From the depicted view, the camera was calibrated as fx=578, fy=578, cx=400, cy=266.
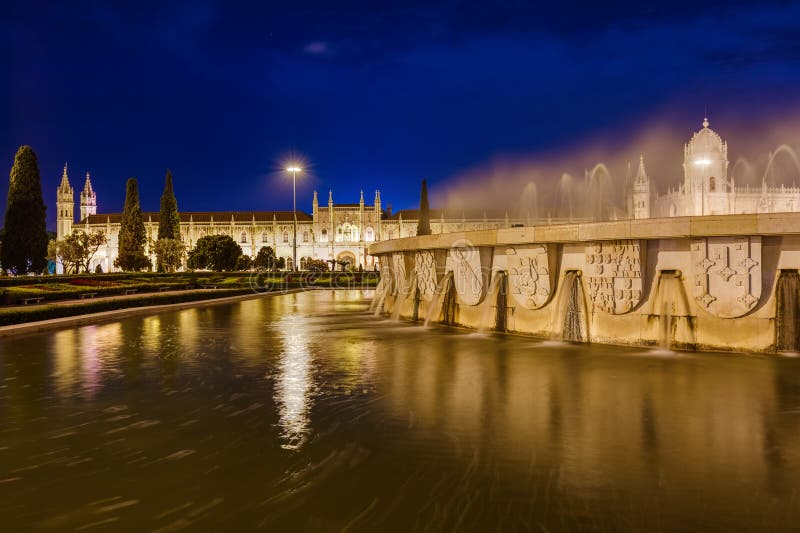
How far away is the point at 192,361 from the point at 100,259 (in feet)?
384

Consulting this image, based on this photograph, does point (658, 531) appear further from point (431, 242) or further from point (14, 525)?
point (431, 242)

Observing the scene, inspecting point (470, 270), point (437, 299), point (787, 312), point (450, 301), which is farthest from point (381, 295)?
point (787, 312)

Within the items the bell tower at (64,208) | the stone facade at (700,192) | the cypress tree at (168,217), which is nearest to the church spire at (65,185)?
the bell tower at (64,208)

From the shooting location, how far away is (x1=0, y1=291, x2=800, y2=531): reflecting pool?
3261mm

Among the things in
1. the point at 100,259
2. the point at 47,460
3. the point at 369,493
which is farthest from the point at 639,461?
the point at 100,259

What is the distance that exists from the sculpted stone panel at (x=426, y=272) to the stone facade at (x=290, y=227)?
9385 cm

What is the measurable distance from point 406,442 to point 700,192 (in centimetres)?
5100

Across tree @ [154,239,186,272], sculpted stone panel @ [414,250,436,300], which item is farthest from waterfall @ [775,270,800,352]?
tree @ [154,239,186,272]

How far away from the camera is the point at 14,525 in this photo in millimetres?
3139

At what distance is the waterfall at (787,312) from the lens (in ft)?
25.0

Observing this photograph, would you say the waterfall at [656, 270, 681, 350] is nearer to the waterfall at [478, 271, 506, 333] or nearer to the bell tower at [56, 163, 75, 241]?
the waterfall at [478, 271, 506, 333]

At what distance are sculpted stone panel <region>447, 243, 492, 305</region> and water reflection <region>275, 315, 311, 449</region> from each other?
3.18m

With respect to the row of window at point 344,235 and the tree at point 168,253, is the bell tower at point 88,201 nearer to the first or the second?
the row of window at point 344,235

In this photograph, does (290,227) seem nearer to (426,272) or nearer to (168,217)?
(168,217)
